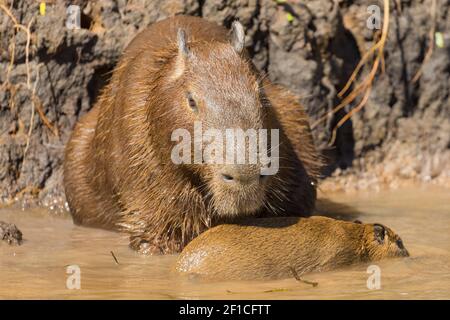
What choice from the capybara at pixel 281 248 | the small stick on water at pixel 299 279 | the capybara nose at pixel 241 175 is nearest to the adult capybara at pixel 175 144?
the capybara nose at pixel 241 175

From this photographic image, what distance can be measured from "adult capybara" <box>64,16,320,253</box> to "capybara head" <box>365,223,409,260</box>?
0.66m

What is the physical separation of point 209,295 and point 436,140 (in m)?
4.11

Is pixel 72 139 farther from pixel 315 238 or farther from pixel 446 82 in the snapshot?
pixel 446 82

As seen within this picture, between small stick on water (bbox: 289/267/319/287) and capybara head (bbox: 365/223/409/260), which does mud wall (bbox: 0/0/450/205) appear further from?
small stick on water (bbox: 289/267/319/287)

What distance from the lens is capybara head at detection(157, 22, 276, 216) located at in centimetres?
551

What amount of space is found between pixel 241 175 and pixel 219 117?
1.29 ft

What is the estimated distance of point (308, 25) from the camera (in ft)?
27.5

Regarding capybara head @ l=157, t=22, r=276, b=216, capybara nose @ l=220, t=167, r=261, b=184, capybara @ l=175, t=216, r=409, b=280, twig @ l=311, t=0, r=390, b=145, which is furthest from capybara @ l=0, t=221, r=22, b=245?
twig @ l=311, t=0, r=390, b=145

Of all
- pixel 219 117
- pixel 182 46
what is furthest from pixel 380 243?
pixel 182 46

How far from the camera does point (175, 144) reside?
19.7ft

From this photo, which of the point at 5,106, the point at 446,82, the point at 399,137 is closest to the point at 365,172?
the point at 399,137

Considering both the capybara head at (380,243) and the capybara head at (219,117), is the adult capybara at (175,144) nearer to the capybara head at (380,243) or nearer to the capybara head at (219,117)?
the capybara head at (219,117)

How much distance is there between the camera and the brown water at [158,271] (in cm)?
527

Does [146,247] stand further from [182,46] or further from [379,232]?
[379,232]
